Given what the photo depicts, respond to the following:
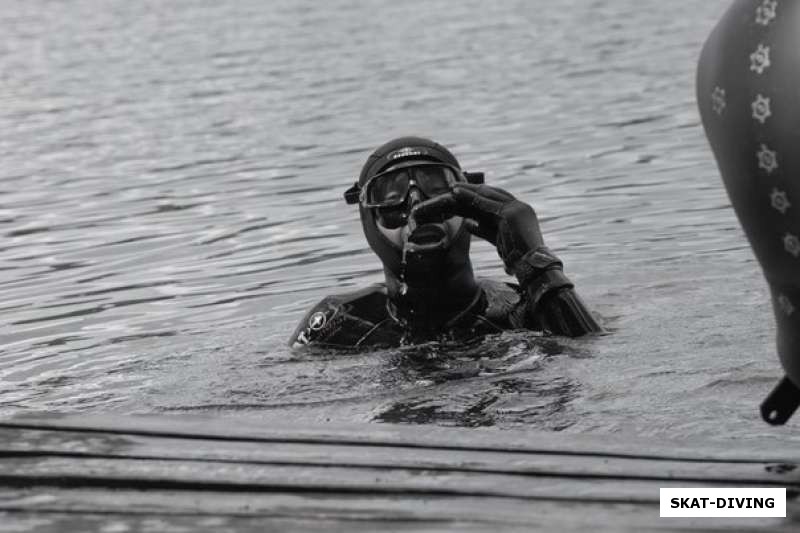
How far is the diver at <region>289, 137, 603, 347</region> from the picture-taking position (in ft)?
25.1

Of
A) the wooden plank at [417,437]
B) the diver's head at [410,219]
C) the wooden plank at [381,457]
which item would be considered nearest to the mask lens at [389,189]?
the diver's head at [410,219]

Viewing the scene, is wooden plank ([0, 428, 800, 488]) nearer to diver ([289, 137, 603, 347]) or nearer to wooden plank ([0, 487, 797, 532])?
wooden plank ([0, 487, 797, 532])

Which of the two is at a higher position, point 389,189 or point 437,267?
point 389,189

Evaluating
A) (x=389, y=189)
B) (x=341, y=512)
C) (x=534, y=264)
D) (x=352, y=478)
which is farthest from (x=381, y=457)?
(x=389, y=189)

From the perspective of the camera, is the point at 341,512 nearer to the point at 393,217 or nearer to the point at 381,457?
the point at 381,457

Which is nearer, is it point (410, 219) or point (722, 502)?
point (722, 502)

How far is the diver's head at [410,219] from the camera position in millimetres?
7777

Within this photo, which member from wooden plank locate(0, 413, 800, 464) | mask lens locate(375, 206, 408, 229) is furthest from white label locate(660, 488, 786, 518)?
mask lens locate(375, 206, 408, 229)

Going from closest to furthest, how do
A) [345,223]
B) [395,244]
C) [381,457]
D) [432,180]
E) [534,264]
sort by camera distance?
1. [381,457]
2. [534,264]
3. [395,244]
4. [432,180]
5. [345,223]

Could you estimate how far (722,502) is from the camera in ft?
13.6

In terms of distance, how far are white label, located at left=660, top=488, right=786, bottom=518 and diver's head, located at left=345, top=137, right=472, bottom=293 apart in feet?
12.0

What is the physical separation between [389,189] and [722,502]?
13.6ft

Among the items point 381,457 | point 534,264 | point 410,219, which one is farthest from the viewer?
point 410,219

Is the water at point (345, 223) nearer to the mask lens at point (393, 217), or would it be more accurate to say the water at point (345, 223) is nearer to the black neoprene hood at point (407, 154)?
the mask lens at point (393, 217)
